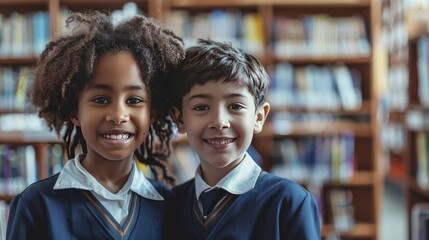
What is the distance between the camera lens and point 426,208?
3.05 m

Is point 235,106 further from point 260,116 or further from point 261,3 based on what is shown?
point 261,3

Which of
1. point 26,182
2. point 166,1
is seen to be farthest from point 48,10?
point 26,182

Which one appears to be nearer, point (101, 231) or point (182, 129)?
point (101, 231)

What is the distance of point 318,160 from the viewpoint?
3.79m

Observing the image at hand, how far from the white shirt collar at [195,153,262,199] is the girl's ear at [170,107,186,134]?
11 cm

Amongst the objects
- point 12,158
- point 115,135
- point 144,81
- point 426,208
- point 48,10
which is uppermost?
point 48,10

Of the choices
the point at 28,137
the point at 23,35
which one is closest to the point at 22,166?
the point at 28,137

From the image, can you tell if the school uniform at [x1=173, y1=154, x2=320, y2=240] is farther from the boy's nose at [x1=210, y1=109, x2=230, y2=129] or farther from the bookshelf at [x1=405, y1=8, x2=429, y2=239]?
the bookshelf at [x1=405, y1=8, x2=429, y2=239]

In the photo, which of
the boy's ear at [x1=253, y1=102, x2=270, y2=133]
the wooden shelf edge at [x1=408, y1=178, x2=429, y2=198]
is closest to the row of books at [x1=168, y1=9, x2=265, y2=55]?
the wooden shelf edge at [x1=408, y1=178, x2=429, y2=198]

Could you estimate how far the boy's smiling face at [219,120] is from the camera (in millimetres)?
1146

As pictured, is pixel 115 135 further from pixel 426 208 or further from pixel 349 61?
pixel 349 61

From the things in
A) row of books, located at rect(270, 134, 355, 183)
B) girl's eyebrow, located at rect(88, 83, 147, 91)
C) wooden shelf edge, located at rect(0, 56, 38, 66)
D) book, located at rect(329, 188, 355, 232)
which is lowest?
book, located at rect(329, 188, 355, 232)

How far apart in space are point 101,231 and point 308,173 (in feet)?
9.23

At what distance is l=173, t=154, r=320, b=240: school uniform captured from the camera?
3.67 feet
